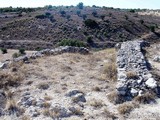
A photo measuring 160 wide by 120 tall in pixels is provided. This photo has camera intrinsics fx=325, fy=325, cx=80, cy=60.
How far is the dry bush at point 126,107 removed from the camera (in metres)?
14.0

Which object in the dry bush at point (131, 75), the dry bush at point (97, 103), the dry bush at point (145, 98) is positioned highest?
the dry bush at point (131, 75)

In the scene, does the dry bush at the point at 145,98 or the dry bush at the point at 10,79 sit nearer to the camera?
the dry bush at the point at 145,98

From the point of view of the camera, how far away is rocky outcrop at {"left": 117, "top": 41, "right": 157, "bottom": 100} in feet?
49.8

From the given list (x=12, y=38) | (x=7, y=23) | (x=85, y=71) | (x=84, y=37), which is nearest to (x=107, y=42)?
(x=84, y=37)

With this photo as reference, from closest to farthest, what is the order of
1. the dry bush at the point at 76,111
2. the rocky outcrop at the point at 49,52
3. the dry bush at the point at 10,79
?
the dry bush at the point at 76,111 → the dry bush at the point at 10,79 → the rocky outcrop at the point at 49,52

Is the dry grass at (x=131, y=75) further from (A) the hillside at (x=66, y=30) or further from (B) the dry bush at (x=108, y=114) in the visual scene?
(A) the hillside at (x=66, y=30)

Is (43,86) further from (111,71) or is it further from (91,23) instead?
(91,23)

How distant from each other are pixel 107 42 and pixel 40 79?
149 feet

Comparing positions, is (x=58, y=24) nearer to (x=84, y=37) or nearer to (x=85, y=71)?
(x=84, y=37)

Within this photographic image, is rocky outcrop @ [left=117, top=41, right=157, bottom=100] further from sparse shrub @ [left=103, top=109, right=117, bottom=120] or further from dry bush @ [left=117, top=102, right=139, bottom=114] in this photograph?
sparse shrub @ [left=103, top=109, right=117, bottom=120]

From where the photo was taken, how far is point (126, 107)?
46.2 feet

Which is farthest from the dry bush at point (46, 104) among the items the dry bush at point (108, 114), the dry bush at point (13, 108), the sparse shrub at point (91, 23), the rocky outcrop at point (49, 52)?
the sparse shrub at point (91, 23)

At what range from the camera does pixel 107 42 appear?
62.2m

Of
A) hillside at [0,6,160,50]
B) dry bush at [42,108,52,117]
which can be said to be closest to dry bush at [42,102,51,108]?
dry bush at [42,108,52,117]
